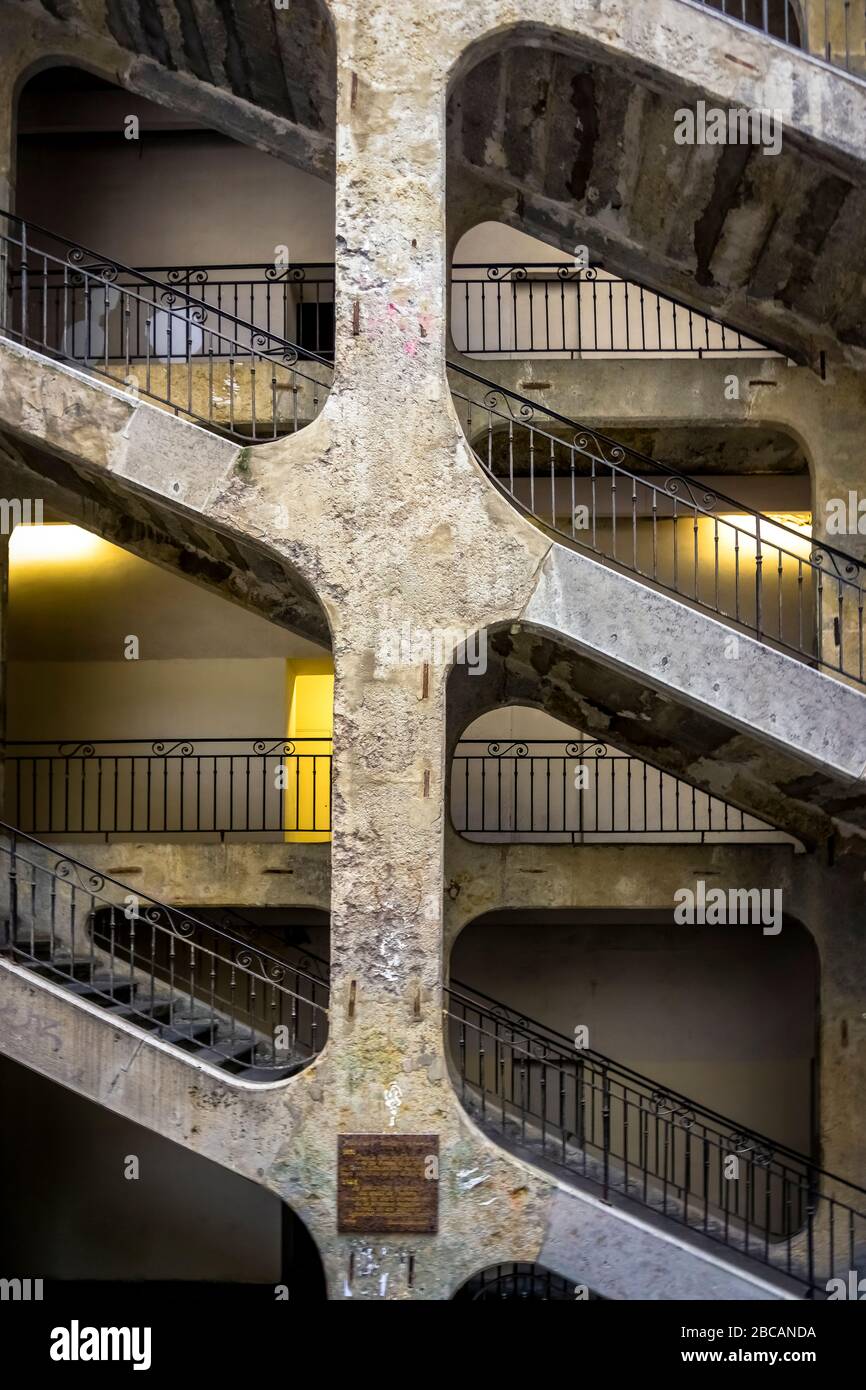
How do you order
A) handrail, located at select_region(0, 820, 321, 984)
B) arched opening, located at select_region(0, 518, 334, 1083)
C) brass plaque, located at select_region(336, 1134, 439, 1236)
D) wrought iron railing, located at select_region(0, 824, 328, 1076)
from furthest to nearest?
arched opening, located at select_region(0, 518, 334, 1083)
wrought iron railing, located at select_region(0, 824, 328, 1076)
handrail, located at select_region(0, 820, 321, 984)
brass plaque, located at select_region(336, 1134, 439, 1236)

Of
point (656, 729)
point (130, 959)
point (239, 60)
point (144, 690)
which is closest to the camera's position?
point (656, 729)

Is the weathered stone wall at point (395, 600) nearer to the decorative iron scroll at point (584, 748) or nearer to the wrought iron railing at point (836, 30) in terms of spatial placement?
the wrought iron railing at point (836, 30)

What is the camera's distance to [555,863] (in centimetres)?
1206

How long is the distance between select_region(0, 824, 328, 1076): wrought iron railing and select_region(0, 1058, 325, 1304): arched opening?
69.0 inches

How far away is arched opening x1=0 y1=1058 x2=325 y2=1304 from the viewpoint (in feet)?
45.0

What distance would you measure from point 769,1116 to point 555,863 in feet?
13.0

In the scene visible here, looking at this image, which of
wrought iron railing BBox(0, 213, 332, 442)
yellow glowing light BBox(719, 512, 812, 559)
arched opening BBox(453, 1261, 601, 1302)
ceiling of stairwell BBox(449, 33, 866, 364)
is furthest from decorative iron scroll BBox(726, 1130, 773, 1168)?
ceiling of stairwell BBox(449, 33, 866, 364)

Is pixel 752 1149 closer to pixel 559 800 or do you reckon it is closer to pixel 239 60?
Answer: pixel 559 800

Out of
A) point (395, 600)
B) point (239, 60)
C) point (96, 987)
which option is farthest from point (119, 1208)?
point (239, 60)

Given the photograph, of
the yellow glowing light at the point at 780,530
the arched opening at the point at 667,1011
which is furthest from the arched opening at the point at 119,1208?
the yellow glowing light at the point at 780,530

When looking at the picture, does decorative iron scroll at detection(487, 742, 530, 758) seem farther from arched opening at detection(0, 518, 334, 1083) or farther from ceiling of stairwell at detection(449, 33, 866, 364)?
ceiling of stairwell at detection(449, 33, 866, 364)

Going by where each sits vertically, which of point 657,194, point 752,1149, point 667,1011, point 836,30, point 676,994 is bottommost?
point 752,1149

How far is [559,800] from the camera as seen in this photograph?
1403cm

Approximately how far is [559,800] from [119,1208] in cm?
588
